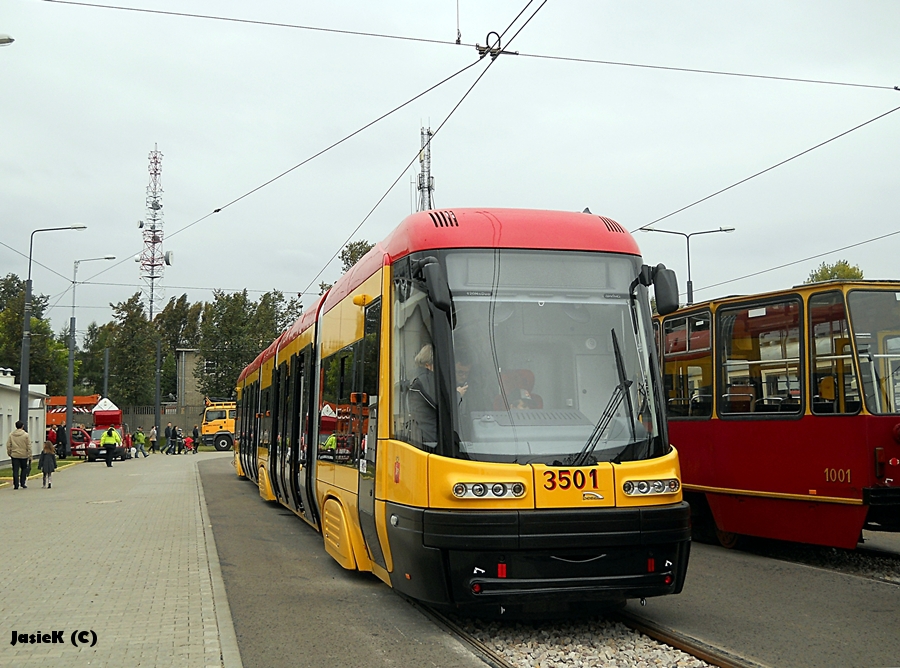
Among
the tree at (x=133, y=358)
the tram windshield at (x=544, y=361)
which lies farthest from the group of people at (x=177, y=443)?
the tram windshield at (x=544, y=361)

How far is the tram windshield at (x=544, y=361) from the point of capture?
702cm

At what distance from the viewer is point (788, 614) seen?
315 inches

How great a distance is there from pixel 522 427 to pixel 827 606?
3.47 metres

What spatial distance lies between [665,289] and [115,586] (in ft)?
19.6

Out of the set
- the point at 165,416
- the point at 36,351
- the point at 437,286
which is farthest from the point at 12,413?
the point at 36,351

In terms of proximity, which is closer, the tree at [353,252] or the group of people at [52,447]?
the group of people at [52,447]

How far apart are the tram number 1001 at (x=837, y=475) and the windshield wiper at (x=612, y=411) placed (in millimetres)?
3992

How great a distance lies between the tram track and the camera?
6.27 m

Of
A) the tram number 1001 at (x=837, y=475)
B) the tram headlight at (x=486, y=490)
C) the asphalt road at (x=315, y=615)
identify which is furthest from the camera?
the tram number 1001 at (x=837, y=475)

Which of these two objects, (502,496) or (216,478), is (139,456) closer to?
(216,478)

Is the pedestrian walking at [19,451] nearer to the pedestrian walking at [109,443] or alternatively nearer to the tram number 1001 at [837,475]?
the pedestrian walking at [109,443]

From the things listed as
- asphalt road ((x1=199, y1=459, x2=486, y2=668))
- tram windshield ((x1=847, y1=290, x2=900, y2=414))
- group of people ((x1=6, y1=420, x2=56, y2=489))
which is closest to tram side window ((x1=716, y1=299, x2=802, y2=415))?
tram windshield ((x1=847, y1=290, x2=900, y2=414))

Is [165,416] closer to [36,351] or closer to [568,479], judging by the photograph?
[36,351]

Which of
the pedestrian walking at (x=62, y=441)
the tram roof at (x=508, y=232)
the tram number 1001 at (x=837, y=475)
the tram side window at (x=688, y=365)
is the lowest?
the tram number 1001 at (x=837, y=475)
